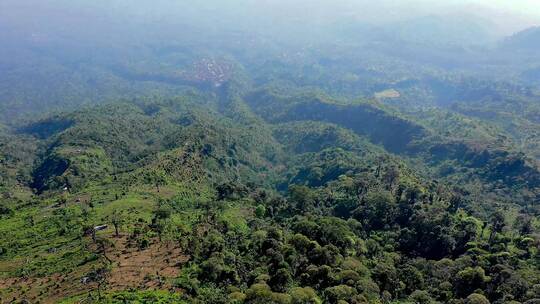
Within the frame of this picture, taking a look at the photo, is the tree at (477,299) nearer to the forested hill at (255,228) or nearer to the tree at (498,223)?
the forested hill at (255,228)

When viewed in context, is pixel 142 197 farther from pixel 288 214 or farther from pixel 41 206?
pixel 288 214

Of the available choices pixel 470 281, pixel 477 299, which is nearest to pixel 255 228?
pixel 470 281

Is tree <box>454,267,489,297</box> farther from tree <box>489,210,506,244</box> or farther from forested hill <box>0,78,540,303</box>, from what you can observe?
tree <box>489,210,506,244</box>

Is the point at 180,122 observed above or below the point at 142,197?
below

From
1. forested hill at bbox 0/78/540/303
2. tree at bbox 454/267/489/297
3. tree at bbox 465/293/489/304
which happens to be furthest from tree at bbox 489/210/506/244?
tree at bbox 465/293/489/304

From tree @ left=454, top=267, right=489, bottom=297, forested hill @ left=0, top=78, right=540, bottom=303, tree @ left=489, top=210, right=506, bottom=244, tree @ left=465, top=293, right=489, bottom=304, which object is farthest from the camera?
tree @ left=489, top=210, right=506, bottom=244

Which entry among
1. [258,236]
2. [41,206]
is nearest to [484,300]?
[258,236]

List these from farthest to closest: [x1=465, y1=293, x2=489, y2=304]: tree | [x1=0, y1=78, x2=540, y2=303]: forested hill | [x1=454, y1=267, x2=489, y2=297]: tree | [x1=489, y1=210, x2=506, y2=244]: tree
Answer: [x1=489, y1=210, x2=506, y2=244]: tree → [x1=454, y1=267, x2=489, y2=297]: tree → [x1=0, y1=78, x2=540, y2=303]: forested hill → [x1=465, y1=293, x2=489, y2=304]: tree

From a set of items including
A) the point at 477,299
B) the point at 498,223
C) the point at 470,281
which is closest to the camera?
the point at 477,299

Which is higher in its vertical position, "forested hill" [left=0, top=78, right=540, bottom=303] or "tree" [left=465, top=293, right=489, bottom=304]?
"tree" [left=465, top=293, right=489, bottom=304]

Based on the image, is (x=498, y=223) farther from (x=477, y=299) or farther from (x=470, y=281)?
(x=477, y=299)

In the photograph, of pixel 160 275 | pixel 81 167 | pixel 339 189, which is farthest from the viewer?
pixel 81 167
